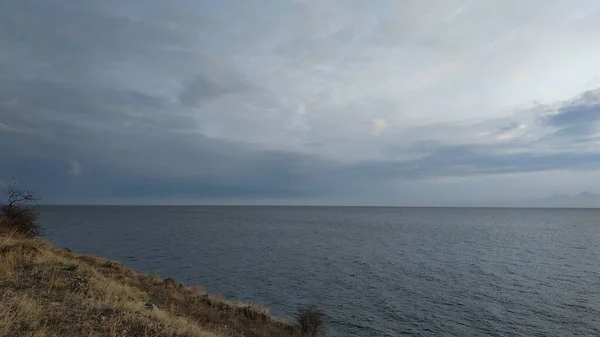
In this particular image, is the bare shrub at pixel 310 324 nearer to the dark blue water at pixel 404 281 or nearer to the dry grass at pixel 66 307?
the dark blue water at pixel 404 281

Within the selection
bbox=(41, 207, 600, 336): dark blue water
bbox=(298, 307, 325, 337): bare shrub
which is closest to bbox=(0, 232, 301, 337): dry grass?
bbox=(298, 307, 325, 337): bare shrub

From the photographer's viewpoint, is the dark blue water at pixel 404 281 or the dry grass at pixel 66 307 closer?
the dry grass at pixel 66 307

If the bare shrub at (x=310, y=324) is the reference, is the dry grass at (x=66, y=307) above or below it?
above

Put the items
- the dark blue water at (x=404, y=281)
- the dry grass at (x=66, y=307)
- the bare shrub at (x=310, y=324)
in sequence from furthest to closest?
the dark blue water at (x=404, y=281) → the bare shrub at (x=310, y=324) → the dry grass at (x=66, y=307)

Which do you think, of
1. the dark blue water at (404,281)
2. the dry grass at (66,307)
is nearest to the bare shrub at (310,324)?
the dark blue water at (404,281)

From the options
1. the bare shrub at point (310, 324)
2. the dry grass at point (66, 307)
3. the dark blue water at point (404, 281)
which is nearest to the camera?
the dry grass at point (66, 307)

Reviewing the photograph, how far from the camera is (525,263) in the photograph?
61094 mm

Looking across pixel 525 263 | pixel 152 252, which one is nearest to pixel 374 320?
pixel 525 263

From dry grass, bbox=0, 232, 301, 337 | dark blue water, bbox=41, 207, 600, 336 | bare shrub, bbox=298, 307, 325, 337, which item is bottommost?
dark blue water, bbox=41, 207, 600, 336

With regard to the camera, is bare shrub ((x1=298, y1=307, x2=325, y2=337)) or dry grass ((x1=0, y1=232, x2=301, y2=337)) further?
bare shrub ((x1=298, y1=307, x2=325, y2=337))

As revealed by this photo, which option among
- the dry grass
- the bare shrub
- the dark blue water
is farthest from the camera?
the dark blue water

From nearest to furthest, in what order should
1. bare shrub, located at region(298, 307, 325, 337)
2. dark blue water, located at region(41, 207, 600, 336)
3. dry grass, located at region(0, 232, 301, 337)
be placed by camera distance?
dry grass, located at region(0, 232, 301, 337), bare shrub, located at region(298, 307, 325, 337), dark blue water, located at region(41, 207, 600, 336)

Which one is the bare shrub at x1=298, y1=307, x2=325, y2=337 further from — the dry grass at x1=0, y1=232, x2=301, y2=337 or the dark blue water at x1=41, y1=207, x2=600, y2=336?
the dry grass at x1=0, y1=232, x2=301, y2=337

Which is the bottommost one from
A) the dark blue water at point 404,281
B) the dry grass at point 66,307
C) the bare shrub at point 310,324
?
the dark blue water at point 404,281
